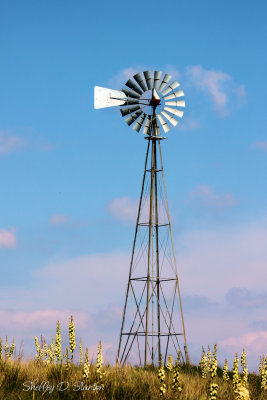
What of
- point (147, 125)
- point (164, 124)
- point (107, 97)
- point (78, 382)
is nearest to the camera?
point (78, 382)

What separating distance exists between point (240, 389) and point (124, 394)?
7469 millimetres

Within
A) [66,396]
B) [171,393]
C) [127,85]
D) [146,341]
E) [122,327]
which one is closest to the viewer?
[66,396]

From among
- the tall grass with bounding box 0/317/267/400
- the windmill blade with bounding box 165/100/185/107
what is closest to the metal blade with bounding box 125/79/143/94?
the windmill blade with bounding box 165/100/185/107

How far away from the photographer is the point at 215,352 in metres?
12.4

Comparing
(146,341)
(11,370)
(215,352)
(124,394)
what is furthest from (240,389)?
(146,341)

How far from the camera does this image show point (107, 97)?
31.8m

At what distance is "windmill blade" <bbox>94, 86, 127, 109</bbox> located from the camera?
103 ft

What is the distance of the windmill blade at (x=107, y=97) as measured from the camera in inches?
1238

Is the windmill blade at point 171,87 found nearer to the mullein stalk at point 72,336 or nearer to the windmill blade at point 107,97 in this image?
the windmill blade at point 107,97

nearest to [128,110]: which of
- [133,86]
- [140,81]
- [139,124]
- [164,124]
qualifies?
[139,124]

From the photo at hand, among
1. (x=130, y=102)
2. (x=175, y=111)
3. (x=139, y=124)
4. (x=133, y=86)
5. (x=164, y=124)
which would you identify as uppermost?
(x=133, y=86)

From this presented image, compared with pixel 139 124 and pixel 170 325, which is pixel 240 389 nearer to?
pixel 170 325

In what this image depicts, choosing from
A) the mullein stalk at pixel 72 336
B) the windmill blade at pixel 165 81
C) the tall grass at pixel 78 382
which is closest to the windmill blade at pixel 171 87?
the windmill blade at pixel 165 81

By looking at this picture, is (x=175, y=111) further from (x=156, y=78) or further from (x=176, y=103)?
(x=156, y=78)
